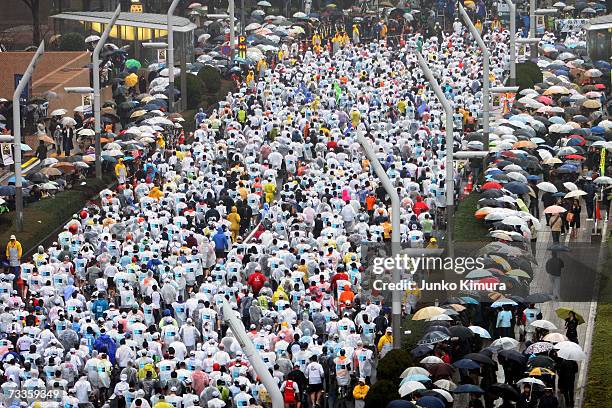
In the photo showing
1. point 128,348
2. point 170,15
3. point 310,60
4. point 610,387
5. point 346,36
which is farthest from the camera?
point 346,36

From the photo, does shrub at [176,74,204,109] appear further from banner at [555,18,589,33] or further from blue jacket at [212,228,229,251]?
blue jacket at [212,228,229,251]

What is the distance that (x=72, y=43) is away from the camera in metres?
78.2

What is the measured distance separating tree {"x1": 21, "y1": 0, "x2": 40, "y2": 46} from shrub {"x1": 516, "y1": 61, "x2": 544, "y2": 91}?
1949cm

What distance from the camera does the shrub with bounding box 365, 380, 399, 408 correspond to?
112ft

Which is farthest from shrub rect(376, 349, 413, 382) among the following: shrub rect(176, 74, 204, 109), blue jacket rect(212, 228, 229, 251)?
shrub rect(176, 74, 204, 109)

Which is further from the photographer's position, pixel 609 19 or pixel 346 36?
pixel 346 36

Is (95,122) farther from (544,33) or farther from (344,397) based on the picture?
(544,33)

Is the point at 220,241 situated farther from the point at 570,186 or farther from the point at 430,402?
the point at 430,402

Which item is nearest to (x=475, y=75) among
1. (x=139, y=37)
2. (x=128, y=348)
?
(x=139, y=37)

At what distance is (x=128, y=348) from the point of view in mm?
38594

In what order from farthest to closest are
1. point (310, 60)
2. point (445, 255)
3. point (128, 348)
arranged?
point (310, 60), point (445, 255), point (128, 348)

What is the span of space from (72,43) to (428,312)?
42.0 m

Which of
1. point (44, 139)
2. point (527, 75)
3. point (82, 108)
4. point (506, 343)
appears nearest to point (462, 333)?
point (506, 343)

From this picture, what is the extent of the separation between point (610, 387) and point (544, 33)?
166 ft
